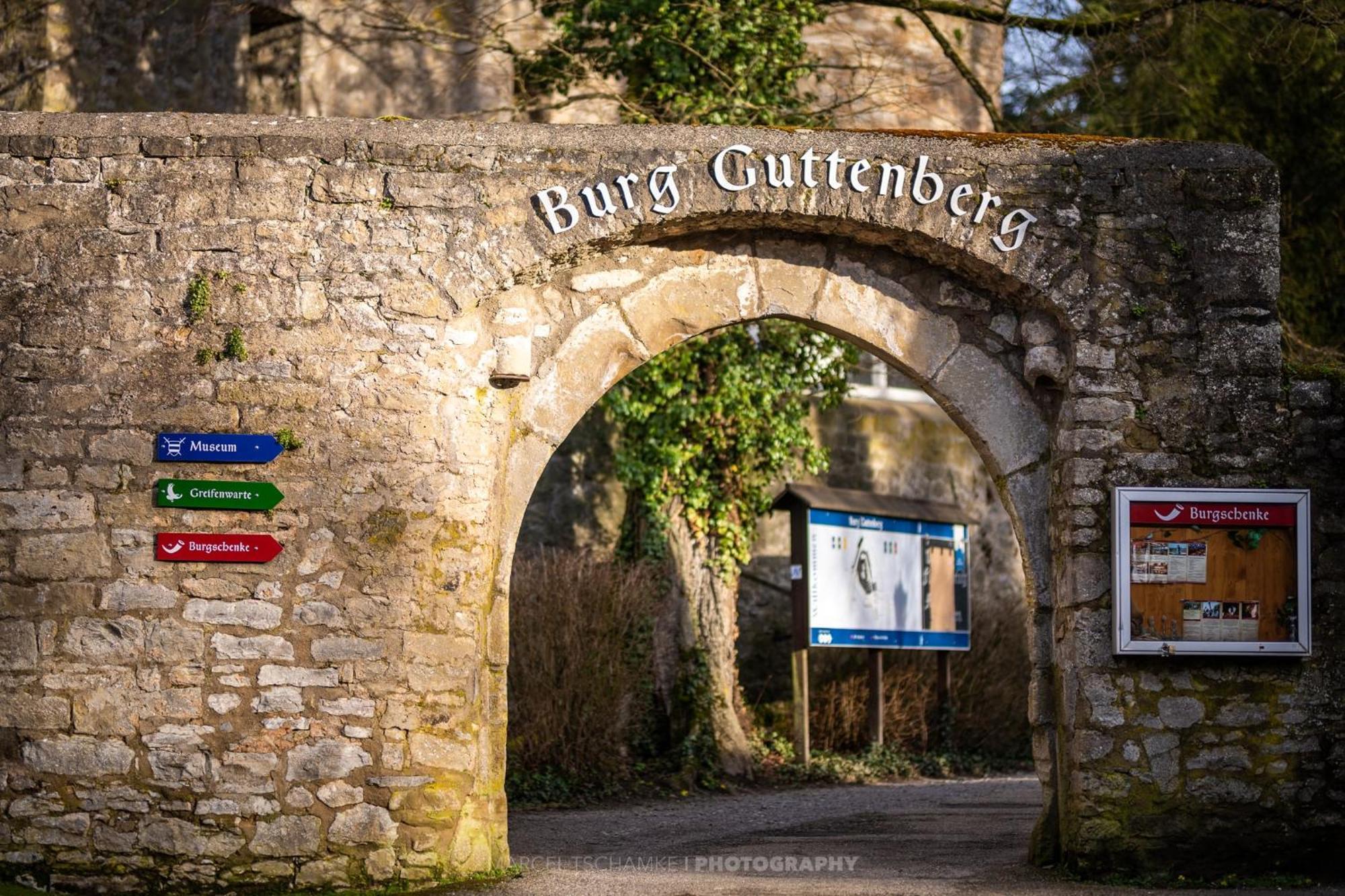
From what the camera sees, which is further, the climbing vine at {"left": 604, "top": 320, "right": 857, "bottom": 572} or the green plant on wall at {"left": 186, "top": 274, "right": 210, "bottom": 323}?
the climbing vine at {"left": 604, "top": 320, "right": 857, "bottom": 572}

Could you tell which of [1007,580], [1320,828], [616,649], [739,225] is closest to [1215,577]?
[1320,828]

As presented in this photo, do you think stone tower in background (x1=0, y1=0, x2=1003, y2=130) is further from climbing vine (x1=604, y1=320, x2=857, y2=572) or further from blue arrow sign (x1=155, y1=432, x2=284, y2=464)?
blue arrow sign (x1=155, y1=432, x2=284, y2=464)

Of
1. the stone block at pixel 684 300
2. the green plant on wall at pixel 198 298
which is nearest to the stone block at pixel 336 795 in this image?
the green plant on wall at pixel 198 298

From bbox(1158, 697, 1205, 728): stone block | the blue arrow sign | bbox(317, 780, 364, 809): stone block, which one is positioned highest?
Result: the blue arrow sign

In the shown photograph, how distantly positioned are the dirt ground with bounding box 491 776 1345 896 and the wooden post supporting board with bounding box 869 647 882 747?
2.86 feet

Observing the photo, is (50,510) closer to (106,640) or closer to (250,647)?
(106,640)

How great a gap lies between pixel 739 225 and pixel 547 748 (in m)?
4.80

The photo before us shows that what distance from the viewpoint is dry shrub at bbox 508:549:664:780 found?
10.7 metres

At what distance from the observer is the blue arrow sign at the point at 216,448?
6.60 m

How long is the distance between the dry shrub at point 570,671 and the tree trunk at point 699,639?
498 mm

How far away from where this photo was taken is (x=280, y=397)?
666cm

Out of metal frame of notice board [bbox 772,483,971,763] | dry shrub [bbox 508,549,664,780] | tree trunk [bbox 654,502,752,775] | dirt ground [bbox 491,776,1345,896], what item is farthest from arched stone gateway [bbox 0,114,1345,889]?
metal frame of notice board [bbox 772,483,971,763]

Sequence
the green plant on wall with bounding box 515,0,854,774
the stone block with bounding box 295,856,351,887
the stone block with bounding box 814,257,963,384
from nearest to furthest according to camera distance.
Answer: the stone block with bounding box 295,856,351,887, the stone block with bounding box 814,257,963,384, the green plant on wall with bounding box 515,0,854,774

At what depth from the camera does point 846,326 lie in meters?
7.23
